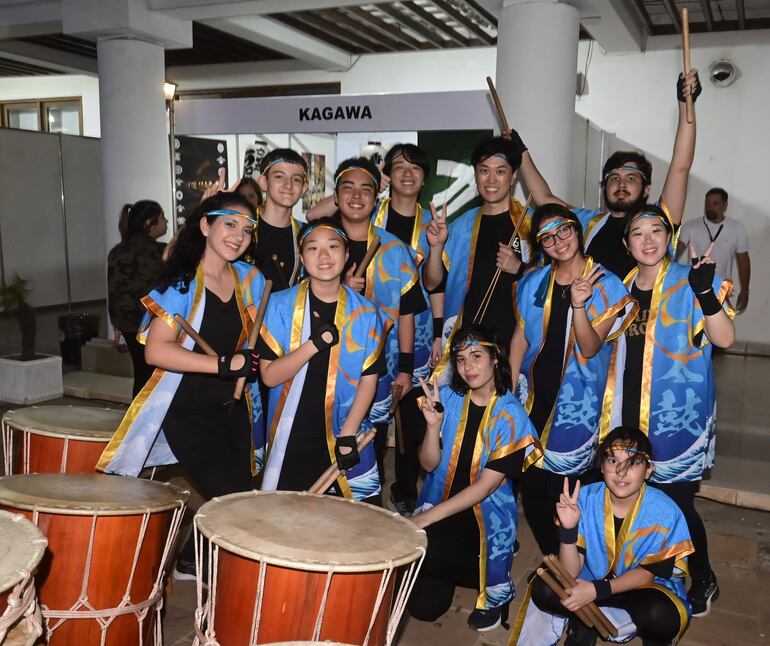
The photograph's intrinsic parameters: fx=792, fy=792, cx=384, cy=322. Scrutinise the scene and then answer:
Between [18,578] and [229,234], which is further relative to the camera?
[229,234]

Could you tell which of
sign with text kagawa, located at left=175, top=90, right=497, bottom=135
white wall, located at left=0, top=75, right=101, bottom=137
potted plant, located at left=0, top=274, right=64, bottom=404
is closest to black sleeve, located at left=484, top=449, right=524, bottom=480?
sign with text kagawa, located at left=175, top=90, right=497, bottom=135

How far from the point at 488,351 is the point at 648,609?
93 centimetres

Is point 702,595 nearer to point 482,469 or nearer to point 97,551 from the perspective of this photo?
point 482,469

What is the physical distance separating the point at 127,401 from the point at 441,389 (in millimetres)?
3652

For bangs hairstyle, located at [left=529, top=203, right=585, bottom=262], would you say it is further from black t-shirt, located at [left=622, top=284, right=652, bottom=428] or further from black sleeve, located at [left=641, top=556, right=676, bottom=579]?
black sleeve, located at [left=641, top=556, right=676, bottom=579]

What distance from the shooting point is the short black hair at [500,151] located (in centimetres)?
328

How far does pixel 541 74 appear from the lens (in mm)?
5453

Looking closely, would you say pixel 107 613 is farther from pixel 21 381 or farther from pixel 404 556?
pixel 21 381

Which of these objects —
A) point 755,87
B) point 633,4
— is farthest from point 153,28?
point 755,87

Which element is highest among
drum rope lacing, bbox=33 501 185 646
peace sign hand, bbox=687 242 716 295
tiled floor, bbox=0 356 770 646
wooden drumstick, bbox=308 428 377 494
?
peace sign hand, bbox=687 242 716 295

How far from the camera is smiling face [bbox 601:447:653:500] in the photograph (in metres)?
2.39

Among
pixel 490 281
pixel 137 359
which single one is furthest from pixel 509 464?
pixel 137 359

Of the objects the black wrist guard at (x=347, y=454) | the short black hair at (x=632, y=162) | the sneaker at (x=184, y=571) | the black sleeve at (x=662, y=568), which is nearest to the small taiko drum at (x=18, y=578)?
the black wrist guard at (x=347, y=454)

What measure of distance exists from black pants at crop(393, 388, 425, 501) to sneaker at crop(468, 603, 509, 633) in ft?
2.95
